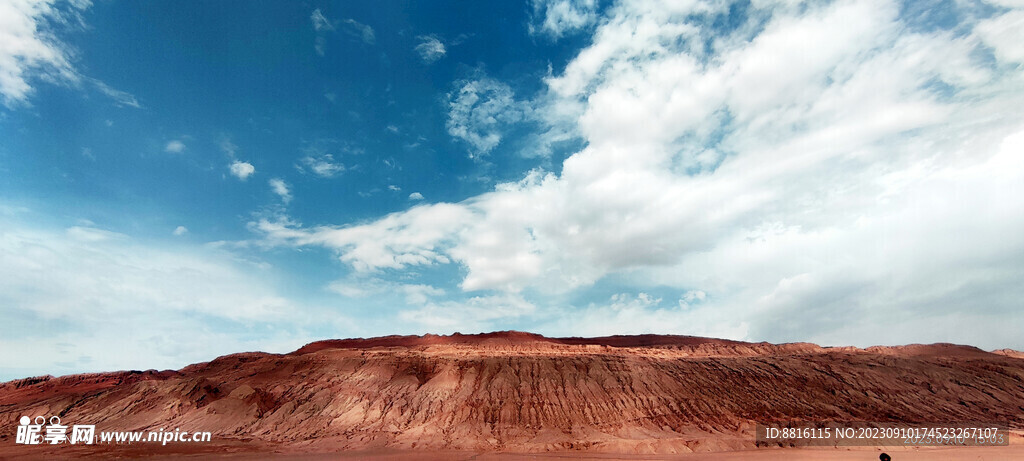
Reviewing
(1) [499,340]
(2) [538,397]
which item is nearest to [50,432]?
(2) [538,397]

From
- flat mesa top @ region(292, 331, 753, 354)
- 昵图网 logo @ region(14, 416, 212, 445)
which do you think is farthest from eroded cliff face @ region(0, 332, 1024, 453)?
flat mesa top @ region(292, 331, 753, 354)

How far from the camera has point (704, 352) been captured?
5619 centimetres

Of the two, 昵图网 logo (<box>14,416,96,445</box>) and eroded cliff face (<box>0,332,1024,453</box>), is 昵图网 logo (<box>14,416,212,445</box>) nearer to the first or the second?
昵图网 logo (<box>14,416,96,445</box>)

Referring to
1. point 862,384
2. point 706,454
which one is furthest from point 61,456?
point 862,384

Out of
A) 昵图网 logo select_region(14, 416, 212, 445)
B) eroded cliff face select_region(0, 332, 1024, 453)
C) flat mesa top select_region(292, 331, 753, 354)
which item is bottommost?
昵图网 logo select_region(14, 416, 212, 445)

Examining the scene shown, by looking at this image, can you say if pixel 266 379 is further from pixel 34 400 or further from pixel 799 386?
pixel 799 386

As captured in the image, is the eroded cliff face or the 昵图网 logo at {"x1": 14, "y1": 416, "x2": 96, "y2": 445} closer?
the 昵图网 logo at {"x1": 14, "y1": 416, "x2": 96, "y2": 445}

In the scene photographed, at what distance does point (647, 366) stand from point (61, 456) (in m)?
47.2

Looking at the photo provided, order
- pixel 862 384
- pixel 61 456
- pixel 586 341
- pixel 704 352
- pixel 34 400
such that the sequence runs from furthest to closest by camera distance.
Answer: pixel 586 341 < pixel 704 352 < pixel 34 400 < pixel 862 384 < pixel 61 456

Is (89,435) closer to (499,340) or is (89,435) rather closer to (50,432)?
(50,432)

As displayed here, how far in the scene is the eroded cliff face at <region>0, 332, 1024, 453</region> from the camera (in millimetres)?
37625

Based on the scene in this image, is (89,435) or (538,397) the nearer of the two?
(89,435)

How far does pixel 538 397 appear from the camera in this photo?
43.4 m

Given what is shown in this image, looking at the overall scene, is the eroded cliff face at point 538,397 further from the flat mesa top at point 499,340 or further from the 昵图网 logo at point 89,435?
the flat mesa top at point 499,340
